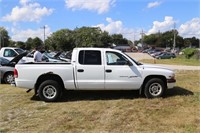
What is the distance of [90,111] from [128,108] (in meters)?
1.05

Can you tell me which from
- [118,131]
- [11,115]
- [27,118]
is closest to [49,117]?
[27,118]

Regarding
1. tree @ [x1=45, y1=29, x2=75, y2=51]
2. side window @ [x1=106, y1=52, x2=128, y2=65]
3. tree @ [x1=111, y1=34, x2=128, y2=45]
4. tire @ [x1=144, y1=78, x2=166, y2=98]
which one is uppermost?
tree @ [x1=111, y1=34, x2=128, y2=45]

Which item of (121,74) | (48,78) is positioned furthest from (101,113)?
(48,78)

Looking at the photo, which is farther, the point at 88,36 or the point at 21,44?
the point at 21,44

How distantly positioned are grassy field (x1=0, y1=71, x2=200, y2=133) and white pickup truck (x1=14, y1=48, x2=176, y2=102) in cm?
39

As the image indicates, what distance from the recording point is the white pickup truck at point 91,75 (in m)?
8.76

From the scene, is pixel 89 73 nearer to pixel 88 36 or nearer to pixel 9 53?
pixel 9 53

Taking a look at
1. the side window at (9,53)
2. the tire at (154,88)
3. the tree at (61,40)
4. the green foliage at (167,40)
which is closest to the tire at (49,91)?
the tire at (154,88)

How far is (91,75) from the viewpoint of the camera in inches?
346

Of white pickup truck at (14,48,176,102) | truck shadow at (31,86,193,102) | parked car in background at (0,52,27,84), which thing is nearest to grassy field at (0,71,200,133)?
truck shadow at (31,86,193,102)

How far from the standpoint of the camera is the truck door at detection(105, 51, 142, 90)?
884cm

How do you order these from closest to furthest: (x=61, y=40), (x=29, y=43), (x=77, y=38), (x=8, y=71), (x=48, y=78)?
(x=48, y=78) → (x=8, y=71) → (x=61, y=40) → (x=77, y=38) → (x=29, y=43)

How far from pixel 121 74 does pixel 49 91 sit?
226 centimetres

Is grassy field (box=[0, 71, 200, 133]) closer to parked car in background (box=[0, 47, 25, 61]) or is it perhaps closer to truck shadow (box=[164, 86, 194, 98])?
truck shadow (box=[164, 86, 194, 98])
